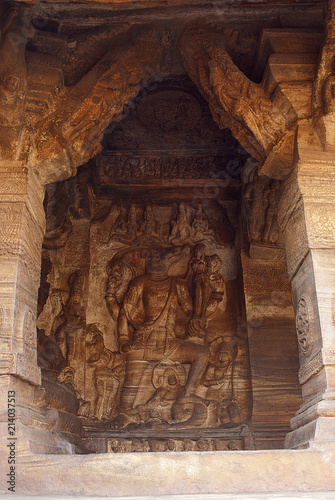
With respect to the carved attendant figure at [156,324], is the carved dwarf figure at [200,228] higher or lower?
higher

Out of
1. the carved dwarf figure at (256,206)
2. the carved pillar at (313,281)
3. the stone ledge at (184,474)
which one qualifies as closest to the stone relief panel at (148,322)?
the carved dwarf figure at (256,206)

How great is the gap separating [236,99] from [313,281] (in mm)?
1795

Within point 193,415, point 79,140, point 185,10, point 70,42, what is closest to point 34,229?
point 79,140

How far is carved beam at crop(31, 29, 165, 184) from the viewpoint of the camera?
4410 millimetres

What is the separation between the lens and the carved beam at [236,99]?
14.6ft

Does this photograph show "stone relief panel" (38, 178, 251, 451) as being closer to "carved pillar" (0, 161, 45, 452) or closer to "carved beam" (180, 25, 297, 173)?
"carved pillar" (0, 161, 45, 452)

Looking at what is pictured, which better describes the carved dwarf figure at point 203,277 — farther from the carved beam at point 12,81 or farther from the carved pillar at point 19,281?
A: the carved beam at point 12,81

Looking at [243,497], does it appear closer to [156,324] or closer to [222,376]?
[222,376]

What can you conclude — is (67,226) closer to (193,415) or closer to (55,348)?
(55,348)

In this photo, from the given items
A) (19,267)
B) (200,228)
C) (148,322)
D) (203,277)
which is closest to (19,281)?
(19,267)

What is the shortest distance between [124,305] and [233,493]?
11.6 ft

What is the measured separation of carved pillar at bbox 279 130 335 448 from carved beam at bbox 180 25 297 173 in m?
0.35

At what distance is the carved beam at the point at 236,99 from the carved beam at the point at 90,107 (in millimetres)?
405

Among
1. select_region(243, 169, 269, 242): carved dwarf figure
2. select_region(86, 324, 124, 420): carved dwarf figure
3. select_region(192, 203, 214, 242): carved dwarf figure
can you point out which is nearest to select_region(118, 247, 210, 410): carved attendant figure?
select_region(86, 324, 124, 420): carved dwarf figure
